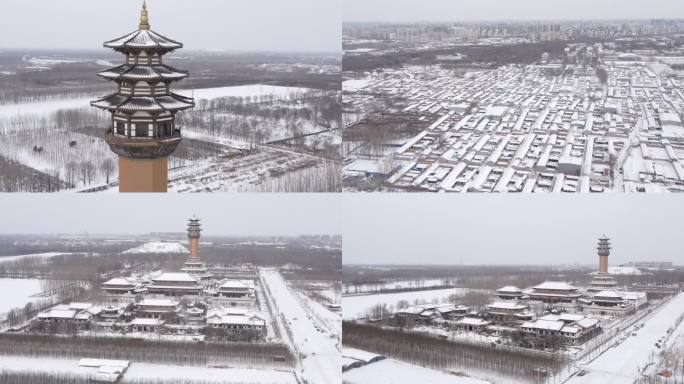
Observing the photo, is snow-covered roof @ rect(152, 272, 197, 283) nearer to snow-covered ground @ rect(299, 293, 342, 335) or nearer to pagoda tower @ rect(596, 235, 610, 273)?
snow-covered ground @ rect(299, 293, 342, 335)

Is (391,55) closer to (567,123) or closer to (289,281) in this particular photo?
(567,123)

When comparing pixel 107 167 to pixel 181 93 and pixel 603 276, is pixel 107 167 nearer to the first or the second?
pixel 181 93

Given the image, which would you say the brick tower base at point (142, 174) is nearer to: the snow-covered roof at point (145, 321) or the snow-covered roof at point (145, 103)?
the snow-covered roof at point (145, 103)

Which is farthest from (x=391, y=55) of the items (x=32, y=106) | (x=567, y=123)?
(x=32, y=106)

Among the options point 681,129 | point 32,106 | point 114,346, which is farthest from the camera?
point 114,346

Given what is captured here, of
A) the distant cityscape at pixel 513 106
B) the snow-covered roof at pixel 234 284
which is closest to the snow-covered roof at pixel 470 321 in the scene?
the distant cityscape at pixel 513 106
